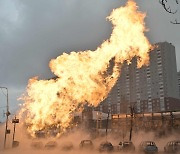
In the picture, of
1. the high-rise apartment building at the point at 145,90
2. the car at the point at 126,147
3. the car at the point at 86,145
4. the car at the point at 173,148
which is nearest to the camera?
the car at the point at 173,148

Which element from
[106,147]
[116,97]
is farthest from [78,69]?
[116,97]

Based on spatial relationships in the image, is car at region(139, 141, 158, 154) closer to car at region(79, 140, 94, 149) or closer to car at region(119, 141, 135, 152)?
car at region(119, 141, 135, 152)

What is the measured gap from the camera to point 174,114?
6888cm

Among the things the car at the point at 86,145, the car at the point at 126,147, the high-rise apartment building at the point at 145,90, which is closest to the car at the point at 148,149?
the car at the point at 126,147

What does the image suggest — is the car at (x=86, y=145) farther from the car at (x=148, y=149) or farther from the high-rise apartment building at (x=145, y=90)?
the high-rise apartment building at (x=145, y=90)

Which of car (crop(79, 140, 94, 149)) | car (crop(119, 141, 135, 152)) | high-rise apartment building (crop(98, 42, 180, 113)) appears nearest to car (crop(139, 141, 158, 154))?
car (crop(119, 141, 135, 152))

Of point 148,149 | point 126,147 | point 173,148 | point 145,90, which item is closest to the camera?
point 173,148

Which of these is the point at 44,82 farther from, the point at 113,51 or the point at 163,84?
the point at 163,84

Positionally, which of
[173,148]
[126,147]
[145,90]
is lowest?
[126,147]

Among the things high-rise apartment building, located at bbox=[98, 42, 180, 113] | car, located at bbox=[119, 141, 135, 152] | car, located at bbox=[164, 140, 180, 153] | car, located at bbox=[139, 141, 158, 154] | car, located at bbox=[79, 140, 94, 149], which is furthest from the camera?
high-rise apartment building, located at bbox=[98, 42, 180, 113]

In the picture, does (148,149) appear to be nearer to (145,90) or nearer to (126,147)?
(126,147)

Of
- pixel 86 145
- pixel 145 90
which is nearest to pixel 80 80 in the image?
pixel 86 145

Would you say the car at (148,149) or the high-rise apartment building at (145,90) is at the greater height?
the high-rise apartment building at (145,90)

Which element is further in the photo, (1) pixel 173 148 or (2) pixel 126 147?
(2) pixel 126 147
